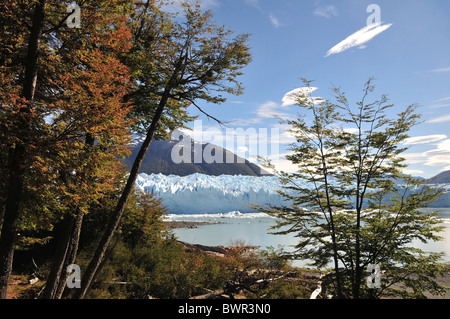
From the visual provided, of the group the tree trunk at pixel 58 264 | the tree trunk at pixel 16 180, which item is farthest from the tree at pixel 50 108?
the tree trunk at pixel 58 264

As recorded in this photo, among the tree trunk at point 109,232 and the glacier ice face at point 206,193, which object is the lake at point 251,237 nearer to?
the tree trunk at point 109,232

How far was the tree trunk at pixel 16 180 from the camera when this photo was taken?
4969 mm

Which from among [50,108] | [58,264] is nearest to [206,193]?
[58,264]

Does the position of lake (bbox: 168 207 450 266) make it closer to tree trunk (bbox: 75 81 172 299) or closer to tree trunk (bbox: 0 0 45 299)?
tree trunk (bbox: 75 81 172 299)

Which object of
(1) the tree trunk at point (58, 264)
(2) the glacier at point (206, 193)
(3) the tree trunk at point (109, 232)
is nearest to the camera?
(3) the tree trunk at point (109, 232)

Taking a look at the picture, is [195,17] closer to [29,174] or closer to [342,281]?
[29,174]

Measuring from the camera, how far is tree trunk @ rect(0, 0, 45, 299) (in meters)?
4.97

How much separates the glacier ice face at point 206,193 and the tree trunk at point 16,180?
2789 inches

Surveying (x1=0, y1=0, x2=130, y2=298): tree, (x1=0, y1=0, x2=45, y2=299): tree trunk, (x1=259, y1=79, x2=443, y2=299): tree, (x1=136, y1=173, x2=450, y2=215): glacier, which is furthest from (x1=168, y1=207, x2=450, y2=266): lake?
(x1=136, y1=173, x2=450, y2=215): glacier

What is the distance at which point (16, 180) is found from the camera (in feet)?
16.9

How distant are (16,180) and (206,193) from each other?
3236 inches

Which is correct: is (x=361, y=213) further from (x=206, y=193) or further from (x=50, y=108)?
(x=206, y=193)

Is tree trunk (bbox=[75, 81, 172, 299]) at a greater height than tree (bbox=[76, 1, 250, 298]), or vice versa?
tree (bbox=[76, 1, 250, 298])

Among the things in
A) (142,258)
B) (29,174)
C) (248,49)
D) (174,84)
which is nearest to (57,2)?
(174,84)
